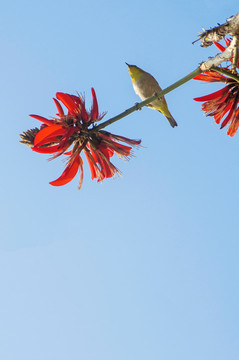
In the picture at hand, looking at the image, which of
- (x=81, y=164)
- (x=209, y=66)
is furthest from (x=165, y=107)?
(x=209, y=66)

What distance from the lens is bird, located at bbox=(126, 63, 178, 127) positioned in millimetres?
5755

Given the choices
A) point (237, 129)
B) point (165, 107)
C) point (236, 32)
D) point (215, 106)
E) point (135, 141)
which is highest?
point (165, 107)

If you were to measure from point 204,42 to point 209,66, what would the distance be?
0.12m

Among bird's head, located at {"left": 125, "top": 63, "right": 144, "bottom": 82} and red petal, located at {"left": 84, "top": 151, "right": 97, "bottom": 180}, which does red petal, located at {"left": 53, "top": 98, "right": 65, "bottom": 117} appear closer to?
red petal, located at {"left": 84, "top": 151, "right": 97, "bottom": 180}

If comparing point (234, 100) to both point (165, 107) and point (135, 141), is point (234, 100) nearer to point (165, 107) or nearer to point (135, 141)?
point (135, 141)

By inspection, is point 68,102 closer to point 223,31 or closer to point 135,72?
point 223,31

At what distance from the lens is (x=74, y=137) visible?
2400mm

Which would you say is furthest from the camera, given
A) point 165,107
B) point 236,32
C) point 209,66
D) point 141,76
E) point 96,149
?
point 165,107

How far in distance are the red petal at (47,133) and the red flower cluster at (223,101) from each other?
778 millimetres

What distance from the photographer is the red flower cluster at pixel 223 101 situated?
6.94 ft

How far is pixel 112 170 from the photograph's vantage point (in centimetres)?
254

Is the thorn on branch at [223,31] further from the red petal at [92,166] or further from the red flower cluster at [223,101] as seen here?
the red petal at [92,166]

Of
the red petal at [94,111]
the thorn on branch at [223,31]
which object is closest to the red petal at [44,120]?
the red petal at [94,111]

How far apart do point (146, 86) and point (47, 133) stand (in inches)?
144
